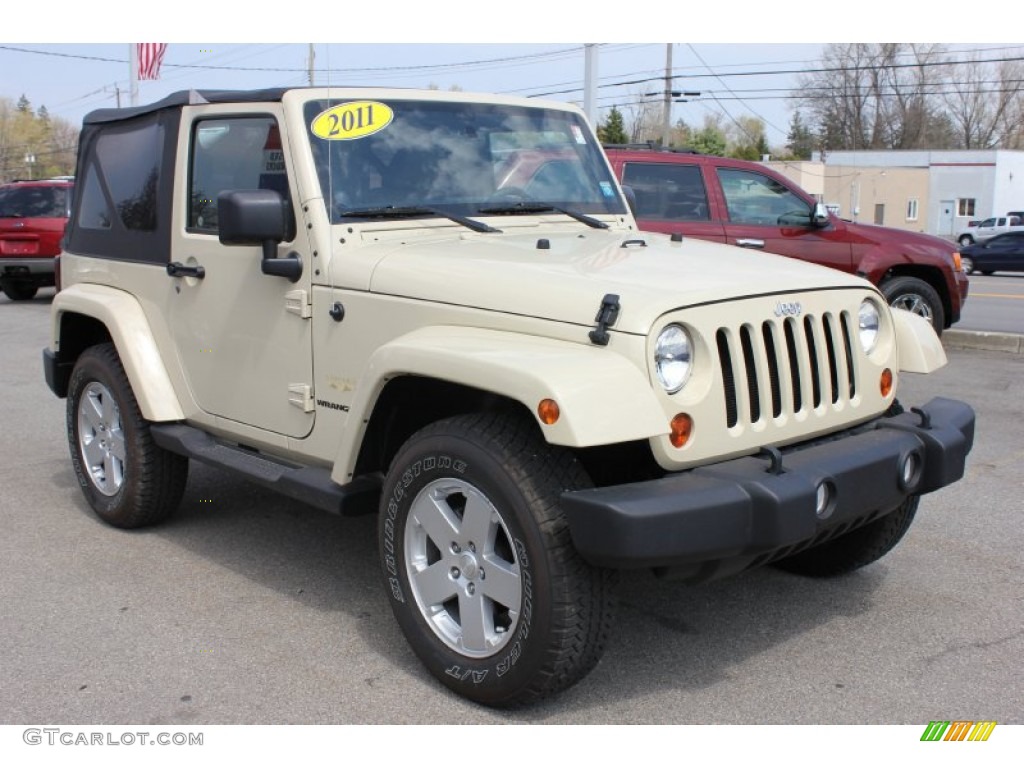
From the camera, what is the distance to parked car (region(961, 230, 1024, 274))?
29359mm

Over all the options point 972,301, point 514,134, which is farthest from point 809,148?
point 514,134

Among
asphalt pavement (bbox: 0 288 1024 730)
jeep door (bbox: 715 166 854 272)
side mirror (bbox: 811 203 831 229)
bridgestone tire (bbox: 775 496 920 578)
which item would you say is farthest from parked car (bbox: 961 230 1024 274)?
bridgestone tire (bbox: 775 496 920 578)

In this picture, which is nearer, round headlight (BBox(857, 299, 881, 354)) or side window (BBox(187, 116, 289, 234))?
round headlight (BBox(857, 299, 881, 354))

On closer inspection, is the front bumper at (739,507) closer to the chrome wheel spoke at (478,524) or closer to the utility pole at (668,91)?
the chrome wheel spoke at (478,524)

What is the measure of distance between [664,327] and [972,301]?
56.1 ft

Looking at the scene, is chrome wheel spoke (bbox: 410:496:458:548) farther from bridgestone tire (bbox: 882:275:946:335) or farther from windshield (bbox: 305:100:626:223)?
bridgestone tire (bbox: 882:275:946:335)

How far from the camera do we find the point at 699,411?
11.1 ft

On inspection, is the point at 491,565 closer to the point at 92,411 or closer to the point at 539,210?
the point at 539,210

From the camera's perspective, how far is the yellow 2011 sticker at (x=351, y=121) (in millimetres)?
4391

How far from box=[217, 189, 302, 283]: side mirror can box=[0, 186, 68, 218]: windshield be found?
14.3 metres

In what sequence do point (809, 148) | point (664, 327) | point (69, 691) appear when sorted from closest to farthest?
1. point (664, 327)
2. point (69, 691)
3. point (809, 148)

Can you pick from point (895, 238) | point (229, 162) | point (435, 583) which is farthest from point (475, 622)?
point (895, 238)
